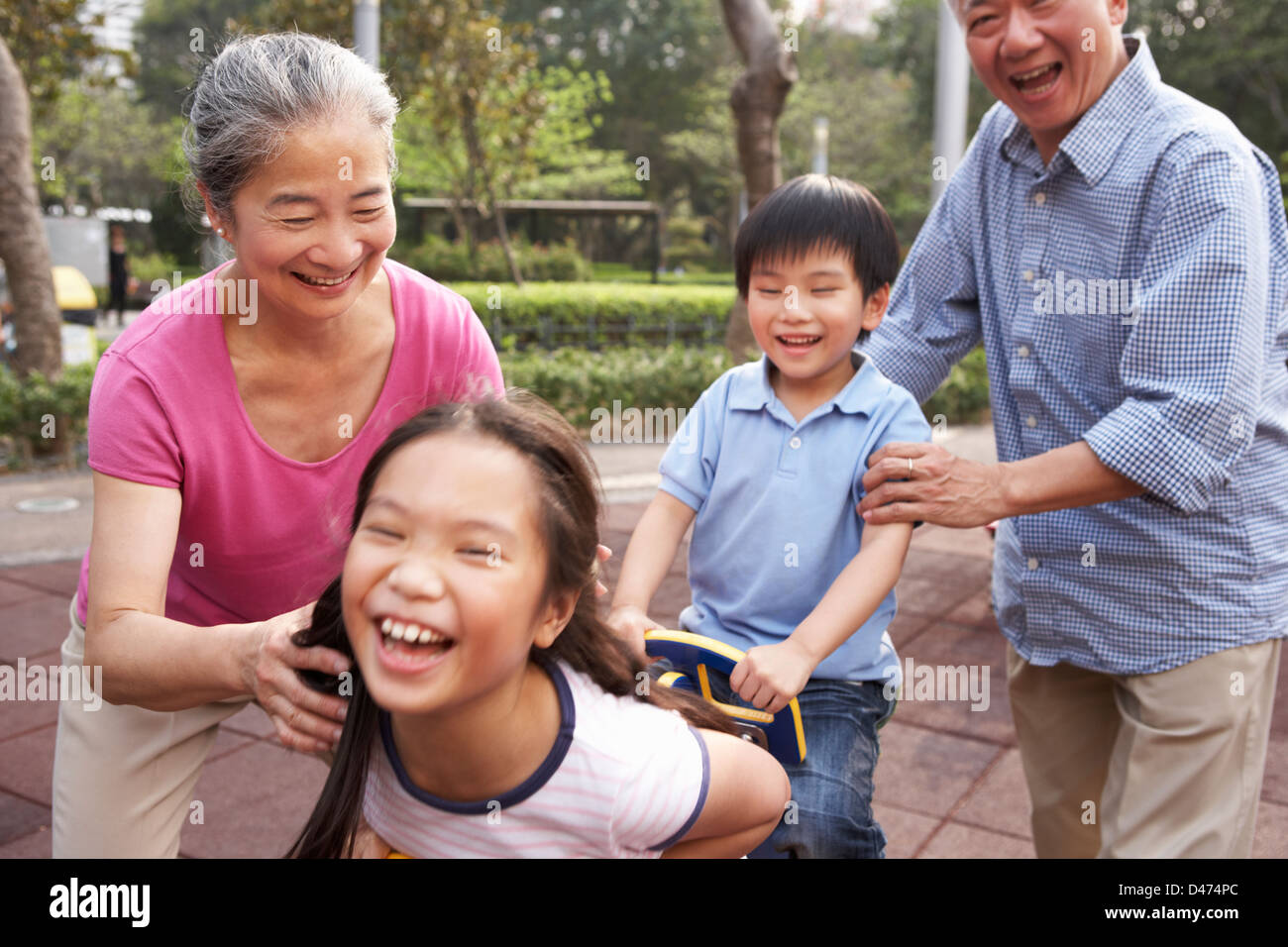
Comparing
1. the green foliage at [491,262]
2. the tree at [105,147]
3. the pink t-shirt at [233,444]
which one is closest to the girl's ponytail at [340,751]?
the pink t-shirt at [233,444]

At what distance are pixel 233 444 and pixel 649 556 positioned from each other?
736 millimetres

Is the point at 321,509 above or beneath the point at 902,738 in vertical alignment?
above

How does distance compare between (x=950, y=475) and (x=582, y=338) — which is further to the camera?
(x=582, y=338)

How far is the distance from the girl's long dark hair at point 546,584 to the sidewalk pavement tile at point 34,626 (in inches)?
137

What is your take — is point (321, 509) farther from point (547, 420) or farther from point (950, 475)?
point (950, 475)

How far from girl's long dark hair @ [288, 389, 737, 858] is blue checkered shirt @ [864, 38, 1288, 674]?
0.89m

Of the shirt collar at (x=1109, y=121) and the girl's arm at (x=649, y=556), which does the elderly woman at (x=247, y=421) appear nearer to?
the girl's arm at (x=649, y=556)

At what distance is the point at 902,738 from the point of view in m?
3.99

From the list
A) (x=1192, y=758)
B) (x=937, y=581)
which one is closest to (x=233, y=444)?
(x=1192, y=758)

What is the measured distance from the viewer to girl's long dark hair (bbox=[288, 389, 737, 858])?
5.00 ft

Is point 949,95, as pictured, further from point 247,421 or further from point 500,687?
point 500,687

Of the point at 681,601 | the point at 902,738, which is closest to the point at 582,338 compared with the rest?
the point at 681,601
